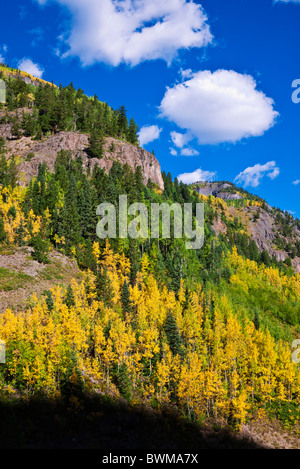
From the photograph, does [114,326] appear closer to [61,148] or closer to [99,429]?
[99,429]

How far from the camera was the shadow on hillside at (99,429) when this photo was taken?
24297mm

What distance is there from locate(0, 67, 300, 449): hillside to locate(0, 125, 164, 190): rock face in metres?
0.71

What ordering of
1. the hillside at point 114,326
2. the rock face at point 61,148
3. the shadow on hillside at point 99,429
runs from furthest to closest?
the rock face at point 61,148 → the hillside at point 114,326 → the shadow on hillside at point 99,429

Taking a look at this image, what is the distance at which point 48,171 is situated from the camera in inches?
3725

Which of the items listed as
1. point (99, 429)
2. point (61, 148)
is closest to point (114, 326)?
point (99, 429)

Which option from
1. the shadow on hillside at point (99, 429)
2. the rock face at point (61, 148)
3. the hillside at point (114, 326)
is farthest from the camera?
the rock face at point (61, 148)

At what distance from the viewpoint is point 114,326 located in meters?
44.3

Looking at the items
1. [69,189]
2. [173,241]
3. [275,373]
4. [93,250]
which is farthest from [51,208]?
[275,373]

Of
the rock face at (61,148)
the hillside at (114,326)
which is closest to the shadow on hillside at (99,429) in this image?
the hillside at (114,326)

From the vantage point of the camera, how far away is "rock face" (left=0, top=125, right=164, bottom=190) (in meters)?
98.1

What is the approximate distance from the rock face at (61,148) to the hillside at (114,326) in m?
0.71

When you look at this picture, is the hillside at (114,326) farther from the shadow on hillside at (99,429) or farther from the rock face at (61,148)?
the rock face at (61,148)

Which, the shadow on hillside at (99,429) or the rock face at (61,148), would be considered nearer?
the shadow on hillside at (99,429)

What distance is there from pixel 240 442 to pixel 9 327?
37.8 metres
